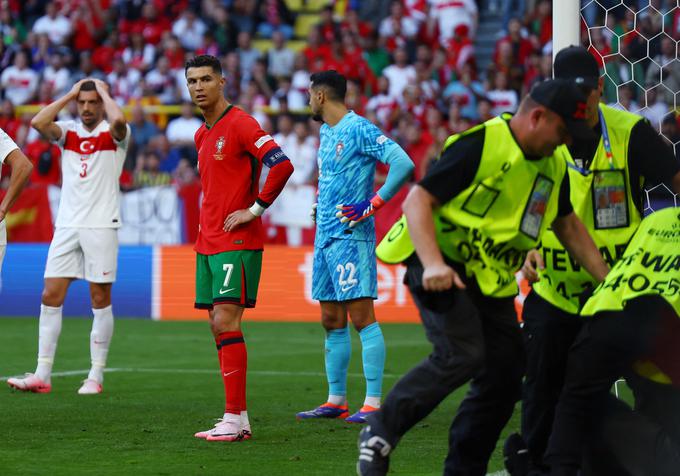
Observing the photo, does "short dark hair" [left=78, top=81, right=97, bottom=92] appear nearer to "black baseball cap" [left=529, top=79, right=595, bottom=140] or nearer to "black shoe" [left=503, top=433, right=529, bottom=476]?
"black shoe" [left=503, top=433, right=529, bottom=476]

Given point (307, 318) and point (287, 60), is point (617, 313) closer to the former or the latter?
point (307, 318)

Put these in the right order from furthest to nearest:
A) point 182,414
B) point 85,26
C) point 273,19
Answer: point 85,26 < point 273,19 < point 182,414

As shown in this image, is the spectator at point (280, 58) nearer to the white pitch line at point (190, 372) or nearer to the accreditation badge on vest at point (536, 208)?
the white pitch line at point (190, 372)

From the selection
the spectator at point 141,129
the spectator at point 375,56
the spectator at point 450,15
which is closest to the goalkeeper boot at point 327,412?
the spectator at point 141,129

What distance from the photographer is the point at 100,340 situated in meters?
10.2

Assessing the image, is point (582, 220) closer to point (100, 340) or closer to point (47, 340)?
point (100, 340)

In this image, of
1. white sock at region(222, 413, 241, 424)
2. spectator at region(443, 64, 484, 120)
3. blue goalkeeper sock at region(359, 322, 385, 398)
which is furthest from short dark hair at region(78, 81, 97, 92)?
spectator at region(443, 64, 484, 120)

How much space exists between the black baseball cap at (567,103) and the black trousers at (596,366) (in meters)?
0.74

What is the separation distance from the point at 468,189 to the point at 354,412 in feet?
13.0

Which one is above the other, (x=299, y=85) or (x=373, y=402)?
(x=299, y=85)

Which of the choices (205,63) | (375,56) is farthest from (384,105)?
(205,63)

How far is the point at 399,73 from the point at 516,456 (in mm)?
15813

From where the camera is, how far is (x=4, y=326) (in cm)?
1561

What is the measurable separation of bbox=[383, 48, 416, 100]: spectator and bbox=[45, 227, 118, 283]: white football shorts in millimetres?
11391
